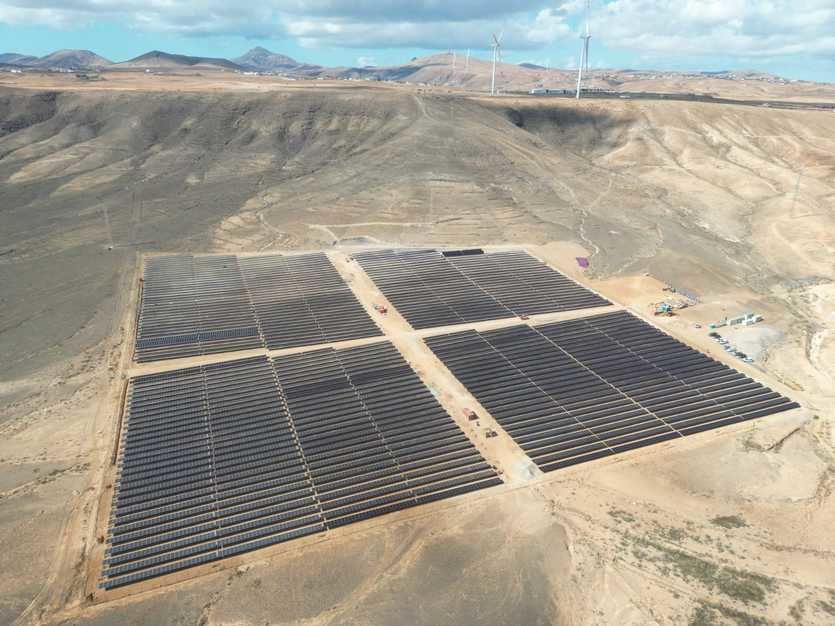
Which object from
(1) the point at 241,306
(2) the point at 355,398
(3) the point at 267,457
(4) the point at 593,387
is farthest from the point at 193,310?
(4) the point at 593,387

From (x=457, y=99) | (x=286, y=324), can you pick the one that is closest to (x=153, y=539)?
(x=286, y=324)

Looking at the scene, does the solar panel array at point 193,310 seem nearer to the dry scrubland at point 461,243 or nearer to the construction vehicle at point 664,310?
the dry scrubland at point 461,243

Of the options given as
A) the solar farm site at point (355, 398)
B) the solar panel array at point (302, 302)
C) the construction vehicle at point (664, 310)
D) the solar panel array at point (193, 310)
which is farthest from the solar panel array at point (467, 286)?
the solar panel array at point (193, 310)

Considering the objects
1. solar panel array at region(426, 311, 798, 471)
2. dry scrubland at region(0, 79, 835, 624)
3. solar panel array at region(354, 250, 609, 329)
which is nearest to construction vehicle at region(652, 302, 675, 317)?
dry scrubland at region(0, 79, 835, 624)

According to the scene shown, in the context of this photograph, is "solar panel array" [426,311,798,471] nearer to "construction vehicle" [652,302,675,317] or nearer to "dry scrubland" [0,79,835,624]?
"dry scrubland" [0,79,835,624]

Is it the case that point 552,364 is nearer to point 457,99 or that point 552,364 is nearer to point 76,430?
point 76,430
